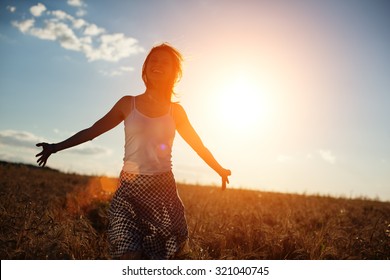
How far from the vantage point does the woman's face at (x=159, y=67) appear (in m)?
3.89

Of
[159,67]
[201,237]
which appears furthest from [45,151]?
[201,237]

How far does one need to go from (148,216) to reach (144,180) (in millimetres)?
329

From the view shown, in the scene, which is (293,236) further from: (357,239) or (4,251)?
(4,251)

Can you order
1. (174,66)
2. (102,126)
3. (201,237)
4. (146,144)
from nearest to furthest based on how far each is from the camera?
(146,144) → (102,126) → (174,66) → (201,237)

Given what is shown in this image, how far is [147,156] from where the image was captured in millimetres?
3598

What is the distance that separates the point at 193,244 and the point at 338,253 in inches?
73.0

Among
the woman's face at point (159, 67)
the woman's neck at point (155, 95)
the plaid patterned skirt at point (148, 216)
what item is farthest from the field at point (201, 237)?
the woman's face at point (159, 67)

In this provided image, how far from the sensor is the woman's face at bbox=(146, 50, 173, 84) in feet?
12.8

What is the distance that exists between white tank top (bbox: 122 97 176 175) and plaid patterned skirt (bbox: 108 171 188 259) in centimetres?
8

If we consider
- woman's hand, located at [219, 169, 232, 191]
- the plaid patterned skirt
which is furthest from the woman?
woman's hand, located at [219, 169, 232, 191]

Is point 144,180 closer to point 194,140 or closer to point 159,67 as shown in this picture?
point 194,140

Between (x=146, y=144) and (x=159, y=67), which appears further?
(x=159, y=67)

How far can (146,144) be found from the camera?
3561 mm
